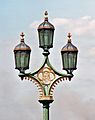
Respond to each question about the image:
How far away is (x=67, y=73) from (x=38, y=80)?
2.41 ft

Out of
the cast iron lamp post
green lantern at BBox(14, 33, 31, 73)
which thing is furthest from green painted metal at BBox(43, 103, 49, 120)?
green lantern at BBox(14, 33, 31, 73)

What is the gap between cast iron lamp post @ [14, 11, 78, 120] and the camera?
12.4 meters

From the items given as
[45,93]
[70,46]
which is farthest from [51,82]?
[70,46]

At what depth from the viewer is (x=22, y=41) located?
1288 cm

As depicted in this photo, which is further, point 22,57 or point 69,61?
point 69,61

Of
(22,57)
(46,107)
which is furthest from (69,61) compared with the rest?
(46,107)

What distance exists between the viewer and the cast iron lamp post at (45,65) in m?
12.4

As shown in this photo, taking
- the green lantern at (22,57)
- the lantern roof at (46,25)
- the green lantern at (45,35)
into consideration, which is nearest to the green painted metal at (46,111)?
the green lantern at (22,57)

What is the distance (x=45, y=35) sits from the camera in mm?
12500

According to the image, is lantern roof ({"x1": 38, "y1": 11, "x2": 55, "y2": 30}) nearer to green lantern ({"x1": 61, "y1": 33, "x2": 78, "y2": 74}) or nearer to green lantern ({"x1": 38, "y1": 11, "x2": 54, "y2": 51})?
green lantern ({"x1": 38, "y1": 11, "x2": 54, "y2": 51})

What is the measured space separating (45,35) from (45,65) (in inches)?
28.4

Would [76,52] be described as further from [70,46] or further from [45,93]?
[45,93]

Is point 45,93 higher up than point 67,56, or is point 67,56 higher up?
point 67,56

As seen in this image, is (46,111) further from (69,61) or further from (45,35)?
(45,35)
